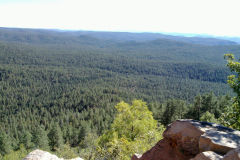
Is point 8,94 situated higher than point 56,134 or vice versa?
point 56,134

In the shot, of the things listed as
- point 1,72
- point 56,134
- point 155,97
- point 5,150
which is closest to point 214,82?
point 155,97

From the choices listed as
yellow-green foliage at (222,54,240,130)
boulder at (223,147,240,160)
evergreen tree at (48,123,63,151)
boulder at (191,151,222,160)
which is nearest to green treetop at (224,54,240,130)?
yellow-green foliage at (222,54,240,130)

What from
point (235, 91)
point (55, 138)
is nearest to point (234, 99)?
point (235, 91)

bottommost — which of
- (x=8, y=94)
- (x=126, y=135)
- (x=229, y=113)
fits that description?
(x=8, y=94)

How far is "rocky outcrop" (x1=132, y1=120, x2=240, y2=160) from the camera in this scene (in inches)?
280

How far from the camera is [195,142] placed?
8.73 m

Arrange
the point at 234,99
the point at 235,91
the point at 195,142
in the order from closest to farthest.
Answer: the point at 195,142 < the point at 235,91 < the point at 234,99

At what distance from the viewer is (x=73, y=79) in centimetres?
19788

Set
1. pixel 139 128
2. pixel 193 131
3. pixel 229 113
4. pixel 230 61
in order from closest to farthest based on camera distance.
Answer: pixel 193 131, pixel 230 61, pixel 229 113, pixel 139 128

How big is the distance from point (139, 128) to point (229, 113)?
348 inches

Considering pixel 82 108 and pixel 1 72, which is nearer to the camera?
pixel 82 108

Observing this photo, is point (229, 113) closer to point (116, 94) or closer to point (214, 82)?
point (116, 94)

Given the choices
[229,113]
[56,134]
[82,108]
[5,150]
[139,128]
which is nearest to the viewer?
[229,113]

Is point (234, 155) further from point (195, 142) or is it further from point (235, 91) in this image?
point (235, 91)
